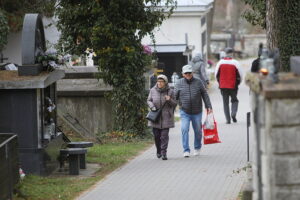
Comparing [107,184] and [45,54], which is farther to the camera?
[45,54]

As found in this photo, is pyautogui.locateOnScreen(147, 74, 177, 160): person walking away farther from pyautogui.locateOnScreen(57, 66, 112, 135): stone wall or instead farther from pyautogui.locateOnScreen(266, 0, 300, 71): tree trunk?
pyautogui.locateOnScreen(57, 66, 112, 135): stone wall

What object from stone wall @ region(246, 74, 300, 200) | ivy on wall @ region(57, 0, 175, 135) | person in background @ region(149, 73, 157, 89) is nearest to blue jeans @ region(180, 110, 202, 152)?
ivy on wall @ region(57, 0, 175, 135)

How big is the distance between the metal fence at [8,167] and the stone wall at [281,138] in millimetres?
3906

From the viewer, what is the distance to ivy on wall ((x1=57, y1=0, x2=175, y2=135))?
17.8 metres

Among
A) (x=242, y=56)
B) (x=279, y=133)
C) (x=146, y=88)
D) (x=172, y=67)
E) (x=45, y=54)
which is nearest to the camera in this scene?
(x=279, y=133)

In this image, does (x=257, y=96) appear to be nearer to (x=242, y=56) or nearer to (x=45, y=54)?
(x=45, y=54)

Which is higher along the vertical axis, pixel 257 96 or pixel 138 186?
pixel 257 96

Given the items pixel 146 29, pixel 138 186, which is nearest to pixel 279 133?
pixel 138 186

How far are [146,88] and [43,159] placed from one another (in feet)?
23.0

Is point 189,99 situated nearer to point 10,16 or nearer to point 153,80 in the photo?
point 153,80

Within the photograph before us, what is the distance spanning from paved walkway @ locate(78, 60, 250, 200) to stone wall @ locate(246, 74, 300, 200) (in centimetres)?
416

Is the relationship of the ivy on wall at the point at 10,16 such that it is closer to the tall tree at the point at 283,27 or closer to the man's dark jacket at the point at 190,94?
the man's dark jacket at the point at 190,94

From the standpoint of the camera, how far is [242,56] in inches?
2349

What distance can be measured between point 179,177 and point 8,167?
3.62 meters
